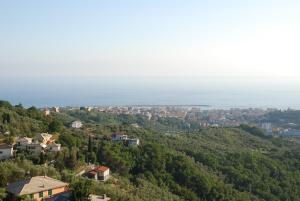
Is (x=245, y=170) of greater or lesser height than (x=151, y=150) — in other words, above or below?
below

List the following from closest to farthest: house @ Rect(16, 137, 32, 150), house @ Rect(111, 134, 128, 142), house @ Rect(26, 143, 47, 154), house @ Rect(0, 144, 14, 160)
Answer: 1. house @ Rect(0, 144, 14, 160)
2. house @ Rect(26, 143, 47, 154)
3. house @ Rect(16, 137, 32, 150)
4. house @ Rect(111, 134, 128, 142)

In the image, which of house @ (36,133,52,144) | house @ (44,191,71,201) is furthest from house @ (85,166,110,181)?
house @ (44,191,71,201)

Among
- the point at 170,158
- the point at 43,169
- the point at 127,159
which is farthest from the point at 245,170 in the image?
the point at 43,169

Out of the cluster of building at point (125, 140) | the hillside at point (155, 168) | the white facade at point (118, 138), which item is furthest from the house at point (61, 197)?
the white facade at point (118, 138)

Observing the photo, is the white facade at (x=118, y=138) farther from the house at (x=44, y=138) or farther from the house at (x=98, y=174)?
the house at (x=98, y=174)

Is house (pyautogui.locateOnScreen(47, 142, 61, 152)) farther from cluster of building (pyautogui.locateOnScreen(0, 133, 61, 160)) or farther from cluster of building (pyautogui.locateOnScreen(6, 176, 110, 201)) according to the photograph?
cluster of building (pyautogui.locateOnScreen(6, 176, 110, 201))

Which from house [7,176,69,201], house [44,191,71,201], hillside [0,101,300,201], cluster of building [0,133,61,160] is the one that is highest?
cluster of building [0,133,61,160]

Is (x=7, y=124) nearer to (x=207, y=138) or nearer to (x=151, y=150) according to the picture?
(x=151, y=150)

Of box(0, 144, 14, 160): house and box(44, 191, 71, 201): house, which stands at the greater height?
box(0, 144, 14, 160): house
